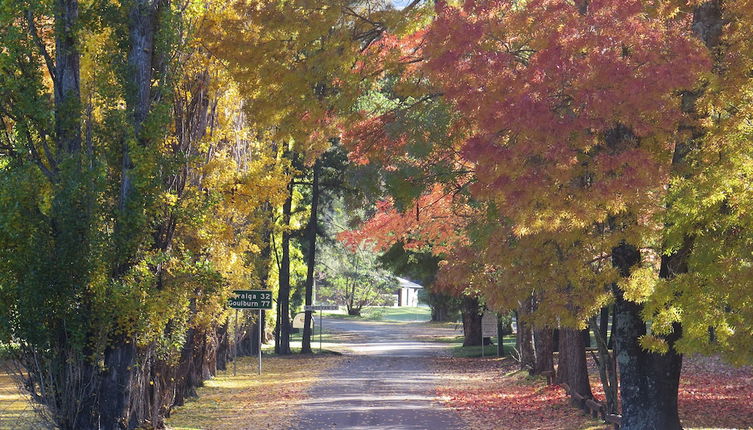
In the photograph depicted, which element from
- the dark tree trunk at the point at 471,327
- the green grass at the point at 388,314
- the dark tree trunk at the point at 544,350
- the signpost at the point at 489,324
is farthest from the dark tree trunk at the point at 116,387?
the green grass at the point at 388,314

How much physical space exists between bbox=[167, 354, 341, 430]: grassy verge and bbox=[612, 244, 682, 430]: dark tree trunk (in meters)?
6.81

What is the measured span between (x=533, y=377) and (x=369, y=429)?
45.5 ft

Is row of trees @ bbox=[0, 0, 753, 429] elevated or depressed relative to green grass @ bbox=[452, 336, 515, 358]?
elevated

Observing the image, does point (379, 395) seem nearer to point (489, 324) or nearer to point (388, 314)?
point (489, 324)

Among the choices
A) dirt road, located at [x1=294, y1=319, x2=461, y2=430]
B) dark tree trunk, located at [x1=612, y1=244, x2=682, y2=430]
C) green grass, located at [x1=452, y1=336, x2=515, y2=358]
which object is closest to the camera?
dark tree trunk, located at [x1=612, y1=244, x2=682, y2=430]

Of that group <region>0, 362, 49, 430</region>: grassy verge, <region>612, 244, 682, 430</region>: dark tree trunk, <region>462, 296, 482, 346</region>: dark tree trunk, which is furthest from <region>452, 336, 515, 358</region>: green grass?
<region>612, 244, 682, 430</region>: dark tree trunk

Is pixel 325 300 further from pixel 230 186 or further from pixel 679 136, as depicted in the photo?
pixel 679 136

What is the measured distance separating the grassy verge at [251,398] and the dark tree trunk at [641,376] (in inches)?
268

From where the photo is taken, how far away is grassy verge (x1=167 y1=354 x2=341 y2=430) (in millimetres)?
20344

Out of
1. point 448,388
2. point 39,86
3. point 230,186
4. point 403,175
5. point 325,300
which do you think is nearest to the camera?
point 39,86

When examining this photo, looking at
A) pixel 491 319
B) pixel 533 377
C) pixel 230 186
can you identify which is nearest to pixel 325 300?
pixel 491 319

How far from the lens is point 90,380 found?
49.9 feet

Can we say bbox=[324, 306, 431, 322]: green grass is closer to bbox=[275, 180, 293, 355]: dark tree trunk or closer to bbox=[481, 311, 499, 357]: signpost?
bbox=[275, 180, 293, 355]: dark tree trunk

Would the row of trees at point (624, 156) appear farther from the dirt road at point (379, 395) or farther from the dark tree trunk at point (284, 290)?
the dark tree trunk at point (284, 290)
